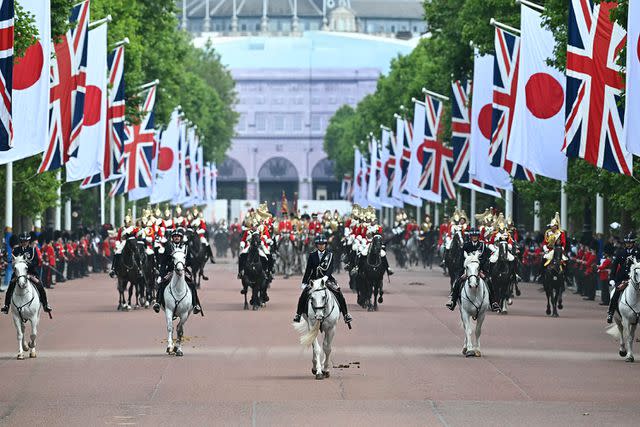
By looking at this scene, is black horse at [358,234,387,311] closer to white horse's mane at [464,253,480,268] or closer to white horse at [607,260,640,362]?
white horse's mane at [464,253,480,268]

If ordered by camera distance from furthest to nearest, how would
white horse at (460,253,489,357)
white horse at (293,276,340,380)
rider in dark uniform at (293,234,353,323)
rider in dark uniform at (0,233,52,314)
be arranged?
white horse at (460,253,489,357), rider in dark uniform at (0,233,52,314), rider in dark uniform at (293,234,353,323), white horse at (293,276,340,380)

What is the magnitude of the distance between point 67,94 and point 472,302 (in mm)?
18303

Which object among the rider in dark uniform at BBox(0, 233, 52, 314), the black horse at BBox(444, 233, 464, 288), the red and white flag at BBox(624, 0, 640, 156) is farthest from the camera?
the black horse at BBox(444, 233, 464, 288)

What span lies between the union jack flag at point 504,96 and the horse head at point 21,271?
20.6 meters

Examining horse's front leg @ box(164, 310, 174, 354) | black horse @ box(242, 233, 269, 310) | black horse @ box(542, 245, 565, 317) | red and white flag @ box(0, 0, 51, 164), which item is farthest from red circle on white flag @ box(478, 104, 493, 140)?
horse's front leg @ box(164, 310, 174, 354)

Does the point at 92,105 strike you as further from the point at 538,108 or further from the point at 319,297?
the point at 319,297

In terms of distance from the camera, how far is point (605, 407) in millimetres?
21188

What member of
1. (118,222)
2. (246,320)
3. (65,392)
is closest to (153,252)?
(246,320)

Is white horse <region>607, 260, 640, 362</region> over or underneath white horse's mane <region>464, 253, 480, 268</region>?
underneath

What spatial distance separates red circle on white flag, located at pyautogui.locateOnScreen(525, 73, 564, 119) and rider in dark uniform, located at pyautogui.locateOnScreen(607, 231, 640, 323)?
1131 cm

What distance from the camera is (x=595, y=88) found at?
3256 centimetres

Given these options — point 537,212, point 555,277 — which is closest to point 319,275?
point 555,277

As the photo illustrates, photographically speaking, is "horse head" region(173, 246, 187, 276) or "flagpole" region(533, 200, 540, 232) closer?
"horse head" region(173, 246, 187, 276)

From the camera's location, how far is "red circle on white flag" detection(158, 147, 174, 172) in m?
77.9
